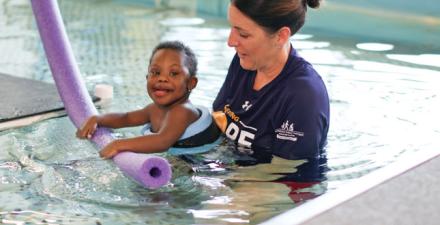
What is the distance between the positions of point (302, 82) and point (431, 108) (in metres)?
1.49

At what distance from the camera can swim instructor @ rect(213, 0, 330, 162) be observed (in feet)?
9.23

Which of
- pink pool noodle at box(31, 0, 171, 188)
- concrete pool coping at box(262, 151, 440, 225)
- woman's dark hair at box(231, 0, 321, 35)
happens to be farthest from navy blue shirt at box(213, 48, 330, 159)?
concrete pool coping at box(262, 151, 440, 225)

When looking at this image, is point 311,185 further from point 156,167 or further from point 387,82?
point 387,82

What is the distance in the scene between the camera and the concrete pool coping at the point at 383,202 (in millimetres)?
1785

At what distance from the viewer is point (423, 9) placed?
698cm

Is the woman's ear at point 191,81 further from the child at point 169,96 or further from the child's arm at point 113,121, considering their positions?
the child's arm at point 113,121

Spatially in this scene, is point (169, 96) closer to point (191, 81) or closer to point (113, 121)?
point (191, 81)

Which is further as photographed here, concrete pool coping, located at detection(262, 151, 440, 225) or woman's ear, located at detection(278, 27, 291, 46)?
woman's ear, located at detection(278, 27, 291, 46)

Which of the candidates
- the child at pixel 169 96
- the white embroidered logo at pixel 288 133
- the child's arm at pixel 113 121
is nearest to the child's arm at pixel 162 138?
Answer: the child at pixel 169 96

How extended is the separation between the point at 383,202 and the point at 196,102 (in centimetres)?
235

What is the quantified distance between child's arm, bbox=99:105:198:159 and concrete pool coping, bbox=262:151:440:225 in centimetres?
107

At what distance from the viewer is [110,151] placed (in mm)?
2834

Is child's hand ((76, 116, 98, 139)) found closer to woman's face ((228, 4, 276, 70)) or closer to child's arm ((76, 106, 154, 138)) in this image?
child's arm ((76, 106, 154, 138))

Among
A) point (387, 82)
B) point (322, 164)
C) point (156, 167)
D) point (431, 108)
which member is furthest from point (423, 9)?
point (156, 167)
